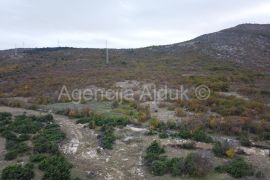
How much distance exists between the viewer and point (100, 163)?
1605cm

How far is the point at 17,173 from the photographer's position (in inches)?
563

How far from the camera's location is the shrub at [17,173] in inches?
557

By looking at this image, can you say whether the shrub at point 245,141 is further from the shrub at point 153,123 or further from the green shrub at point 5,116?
the green shrub at point 5,116

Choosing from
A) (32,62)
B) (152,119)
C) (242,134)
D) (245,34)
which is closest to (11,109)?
(152,119)

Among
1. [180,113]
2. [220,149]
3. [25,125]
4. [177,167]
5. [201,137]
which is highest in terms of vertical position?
Result: [180,113]

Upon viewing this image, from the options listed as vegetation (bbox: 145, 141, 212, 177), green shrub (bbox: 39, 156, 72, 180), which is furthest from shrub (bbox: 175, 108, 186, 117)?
green shrub (bbox: 39, 156, 72, 180)

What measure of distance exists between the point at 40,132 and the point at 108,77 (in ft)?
74.8

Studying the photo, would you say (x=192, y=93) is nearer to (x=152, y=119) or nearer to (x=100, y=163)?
(x=152, y=119)

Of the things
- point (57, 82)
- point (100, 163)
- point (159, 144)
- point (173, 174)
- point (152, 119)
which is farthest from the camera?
point (57, 82)

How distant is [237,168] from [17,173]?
8.72 m

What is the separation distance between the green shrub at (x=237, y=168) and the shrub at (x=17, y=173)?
24.8ft

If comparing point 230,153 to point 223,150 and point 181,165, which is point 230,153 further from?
point 181,165

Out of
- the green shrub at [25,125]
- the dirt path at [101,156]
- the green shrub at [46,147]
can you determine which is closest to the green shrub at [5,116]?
the green shrub at [25,125]

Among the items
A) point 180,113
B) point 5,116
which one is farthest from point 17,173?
point 180,113
